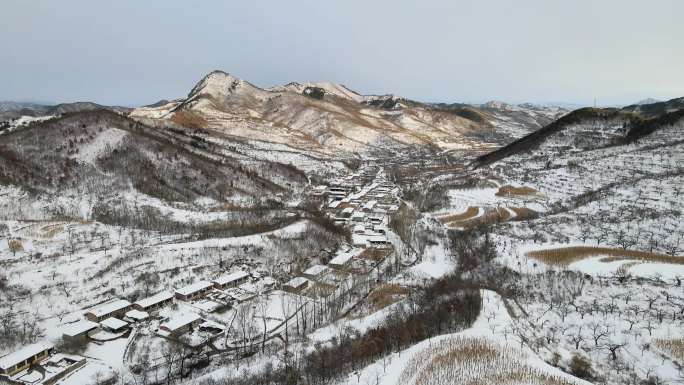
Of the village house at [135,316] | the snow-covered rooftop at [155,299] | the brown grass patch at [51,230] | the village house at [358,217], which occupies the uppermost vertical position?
the brown grass patch at [51,230]

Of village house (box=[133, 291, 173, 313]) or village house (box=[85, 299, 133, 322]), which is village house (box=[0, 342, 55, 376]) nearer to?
village house (box=[85, 299, 133, 322])

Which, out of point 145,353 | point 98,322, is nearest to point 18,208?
point 98,322

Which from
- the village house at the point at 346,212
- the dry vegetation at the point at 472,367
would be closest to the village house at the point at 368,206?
the village house at the point at 346,212

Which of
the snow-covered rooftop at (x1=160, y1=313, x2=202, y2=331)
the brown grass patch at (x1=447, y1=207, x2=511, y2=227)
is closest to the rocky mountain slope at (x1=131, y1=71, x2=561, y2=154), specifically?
the brown grass patch at (x1=447, y1=207, x2=511, y2=227)

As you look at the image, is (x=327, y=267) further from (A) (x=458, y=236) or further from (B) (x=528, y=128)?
(B) (x=528, y=128)

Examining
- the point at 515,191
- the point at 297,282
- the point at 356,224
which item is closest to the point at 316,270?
the point at 297,282

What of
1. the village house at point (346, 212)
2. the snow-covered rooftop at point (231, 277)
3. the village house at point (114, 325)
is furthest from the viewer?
the village house at point (346, 212)

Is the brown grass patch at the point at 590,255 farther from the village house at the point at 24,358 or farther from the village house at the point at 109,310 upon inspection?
the village house at the point at 24,358
